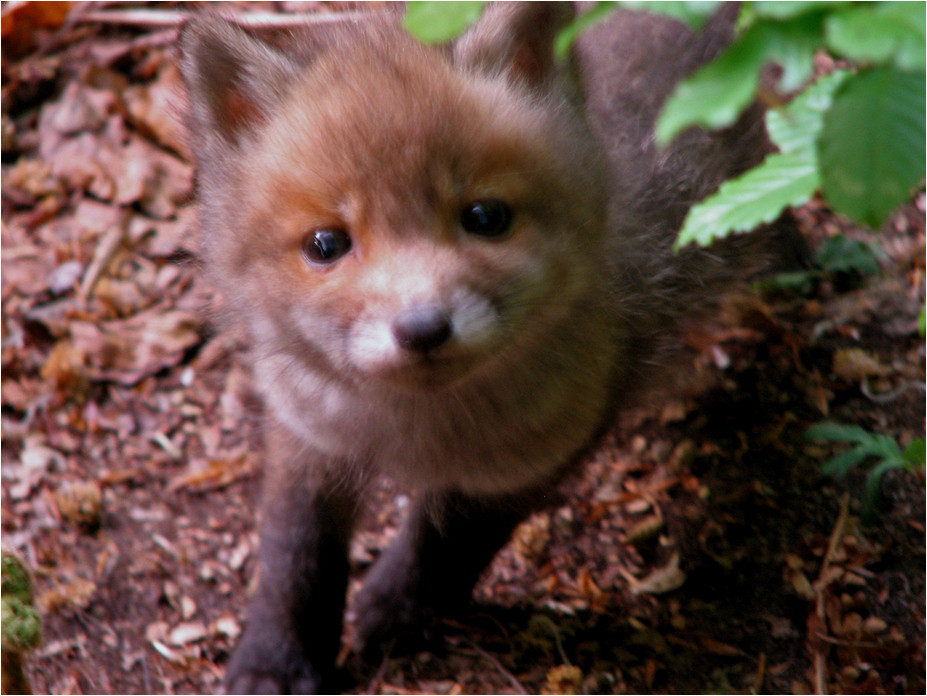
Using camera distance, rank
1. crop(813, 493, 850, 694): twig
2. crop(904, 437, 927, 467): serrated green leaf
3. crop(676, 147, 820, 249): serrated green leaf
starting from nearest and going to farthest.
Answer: crop(676, 147, 820, 249): serrated green leaf < crop(904, 437, 927, 467): serrated green leaf < crop(813, 493, 850, 694): twig

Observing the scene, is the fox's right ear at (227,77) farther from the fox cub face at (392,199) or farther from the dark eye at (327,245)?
the dark eye at (327,245)

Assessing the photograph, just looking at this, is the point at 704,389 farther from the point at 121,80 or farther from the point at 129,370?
the point at 121,80

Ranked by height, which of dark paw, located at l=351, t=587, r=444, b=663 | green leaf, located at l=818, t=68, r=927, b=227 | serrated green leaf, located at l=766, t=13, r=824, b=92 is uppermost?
serrated green leaf, located at l=766, t=13, r=824, b=92

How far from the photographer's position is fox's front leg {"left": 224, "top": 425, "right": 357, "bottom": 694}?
2826mm

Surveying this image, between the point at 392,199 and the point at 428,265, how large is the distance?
167 mm

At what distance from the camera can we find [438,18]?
1108 millimetres

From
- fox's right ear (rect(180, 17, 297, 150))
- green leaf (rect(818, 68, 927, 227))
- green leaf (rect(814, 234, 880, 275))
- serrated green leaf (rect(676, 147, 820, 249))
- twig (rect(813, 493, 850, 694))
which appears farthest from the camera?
green leaf (rect(814, 234, 880, 275))

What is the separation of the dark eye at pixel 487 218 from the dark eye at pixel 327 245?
0.85ft

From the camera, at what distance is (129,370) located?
3.67m

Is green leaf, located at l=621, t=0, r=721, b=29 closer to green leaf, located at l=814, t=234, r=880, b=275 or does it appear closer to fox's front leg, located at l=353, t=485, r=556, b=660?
fox's front leg, located at l=353, t=485, r=556, b=660

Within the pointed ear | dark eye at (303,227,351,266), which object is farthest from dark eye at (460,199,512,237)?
the pointed ear

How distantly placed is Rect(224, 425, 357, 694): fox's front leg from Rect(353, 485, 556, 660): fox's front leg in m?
0.14

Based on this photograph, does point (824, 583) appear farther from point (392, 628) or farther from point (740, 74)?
point (740, 74)

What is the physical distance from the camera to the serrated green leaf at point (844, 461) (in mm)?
2914
